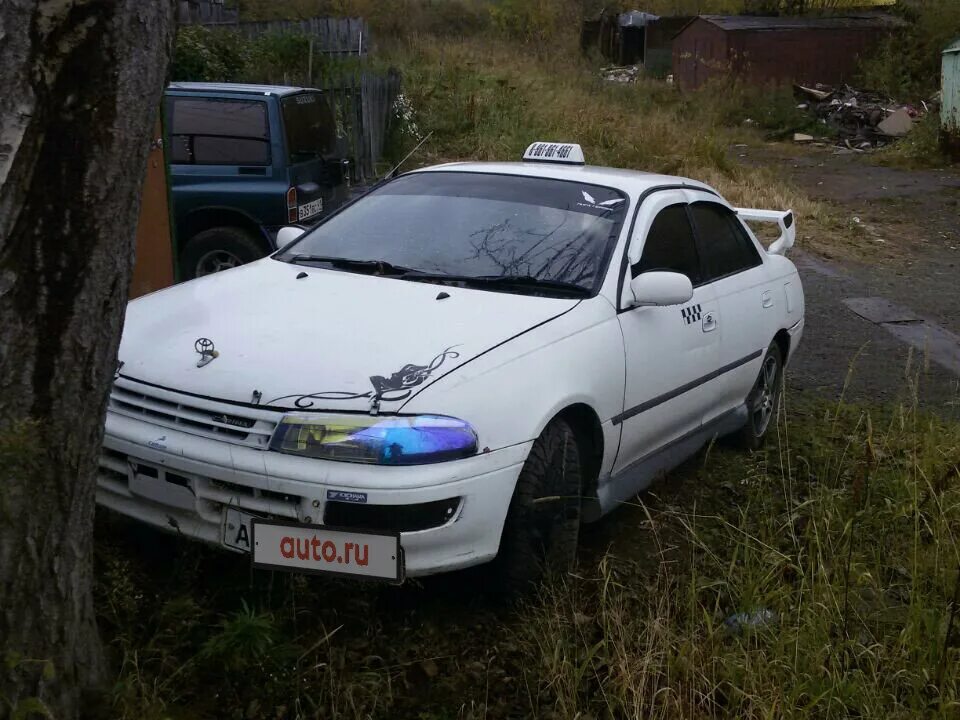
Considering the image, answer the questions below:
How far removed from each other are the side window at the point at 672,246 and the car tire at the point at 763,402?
0.84 meters

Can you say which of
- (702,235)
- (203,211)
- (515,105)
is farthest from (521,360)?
(515,105)

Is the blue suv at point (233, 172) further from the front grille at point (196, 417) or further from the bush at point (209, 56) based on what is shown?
the bush at point (209, 56)

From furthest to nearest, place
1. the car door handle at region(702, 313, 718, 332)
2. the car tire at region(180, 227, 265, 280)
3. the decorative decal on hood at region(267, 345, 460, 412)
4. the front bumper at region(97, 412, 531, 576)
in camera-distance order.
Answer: the car tire at region(180, 227, 265, 280), the car door handle at region(702, 313, 718, 332), the decorative decal on hood at region(267, 345, 460, 412), the front bumper at region(97, 412, 531, 576)

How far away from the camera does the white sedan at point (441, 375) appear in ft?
10.2

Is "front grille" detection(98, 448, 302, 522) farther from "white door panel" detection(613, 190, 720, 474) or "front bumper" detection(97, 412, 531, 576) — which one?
"white door panel" detection(613, 190, 720, 474)

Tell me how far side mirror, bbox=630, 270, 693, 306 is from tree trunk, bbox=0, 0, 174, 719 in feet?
7.04

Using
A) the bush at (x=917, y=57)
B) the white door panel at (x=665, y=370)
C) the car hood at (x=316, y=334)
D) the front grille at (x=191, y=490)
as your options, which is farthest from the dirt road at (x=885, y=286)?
the bush at (x=917, y=57)

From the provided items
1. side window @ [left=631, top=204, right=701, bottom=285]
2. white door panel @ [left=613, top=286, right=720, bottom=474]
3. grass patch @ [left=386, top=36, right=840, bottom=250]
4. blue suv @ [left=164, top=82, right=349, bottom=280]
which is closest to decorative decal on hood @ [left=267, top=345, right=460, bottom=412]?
white door panel @ [left=613, top=286, right=720, bottom=474]

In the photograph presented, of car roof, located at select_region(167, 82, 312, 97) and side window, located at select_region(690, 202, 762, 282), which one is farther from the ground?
car roof, located at select_region(167, 82, 312, 97)

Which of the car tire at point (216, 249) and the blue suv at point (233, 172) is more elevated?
the blue suv at point (233, 172)

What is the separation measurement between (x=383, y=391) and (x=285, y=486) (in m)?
0.41

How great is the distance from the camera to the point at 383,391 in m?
3.21

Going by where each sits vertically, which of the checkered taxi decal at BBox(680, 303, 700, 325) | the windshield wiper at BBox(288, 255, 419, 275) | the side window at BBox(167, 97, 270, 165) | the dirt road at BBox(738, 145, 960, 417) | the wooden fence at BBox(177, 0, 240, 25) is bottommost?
the dirt road at BBox(738, 145, 960, 417)

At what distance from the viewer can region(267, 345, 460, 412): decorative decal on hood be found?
3.19m
